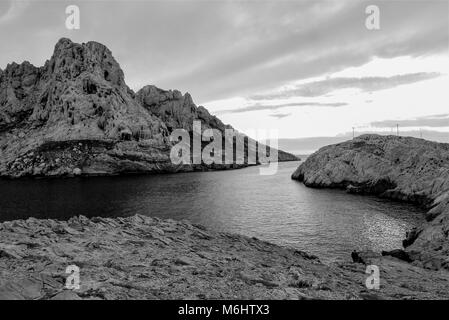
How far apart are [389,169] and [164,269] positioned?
10448cm

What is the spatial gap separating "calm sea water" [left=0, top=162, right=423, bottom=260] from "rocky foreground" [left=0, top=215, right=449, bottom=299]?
16414mm

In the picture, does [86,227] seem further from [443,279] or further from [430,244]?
[430,244]

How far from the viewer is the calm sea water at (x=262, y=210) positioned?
184 feet

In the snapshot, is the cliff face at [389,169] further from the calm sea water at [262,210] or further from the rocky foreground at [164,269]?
the rocky foreground at [164,269]

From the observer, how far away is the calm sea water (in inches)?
2213

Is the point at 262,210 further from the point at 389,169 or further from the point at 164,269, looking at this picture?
the point at 164,269

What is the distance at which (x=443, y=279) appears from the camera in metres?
30.0

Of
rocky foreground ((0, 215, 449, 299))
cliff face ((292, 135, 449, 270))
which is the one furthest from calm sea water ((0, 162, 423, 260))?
rocky foreground ((0, 215, 449, 299))

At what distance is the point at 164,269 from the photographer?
81.0 ft

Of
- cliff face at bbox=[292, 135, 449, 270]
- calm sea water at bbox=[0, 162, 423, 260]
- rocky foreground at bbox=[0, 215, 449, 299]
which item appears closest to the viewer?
rocky foreground at bbox=[0, 215, 449, 299]

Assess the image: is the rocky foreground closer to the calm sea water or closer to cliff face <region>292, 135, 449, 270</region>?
the calm sea water

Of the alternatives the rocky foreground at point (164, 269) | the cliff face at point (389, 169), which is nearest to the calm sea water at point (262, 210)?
the cliff face at point (389, 169)

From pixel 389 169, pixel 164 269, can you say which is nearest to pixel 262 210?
pixel 389 169
